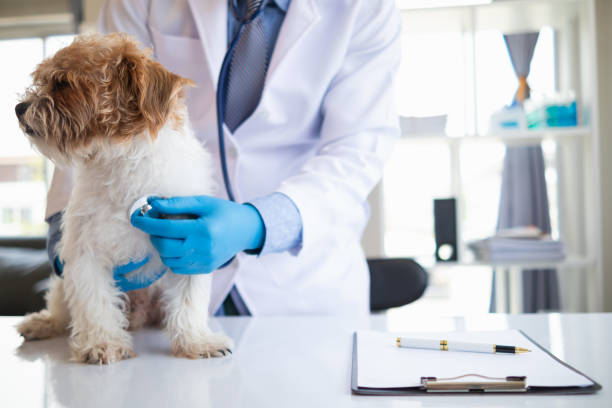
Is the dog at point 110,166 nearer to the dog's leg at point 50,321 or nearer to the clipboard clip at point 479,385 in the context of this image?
the dog's leg at point 50,321

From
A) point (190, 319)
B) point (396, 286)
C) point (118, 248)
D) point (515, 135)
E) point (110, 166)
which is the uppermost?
point (515, 135)

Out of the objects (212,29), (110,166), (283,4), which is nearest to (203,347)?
(110,166)

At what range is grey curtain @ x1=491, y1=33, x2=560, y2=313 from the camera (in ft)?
10.5

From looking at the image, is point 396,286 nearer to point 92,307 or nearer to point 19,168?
point 92,307

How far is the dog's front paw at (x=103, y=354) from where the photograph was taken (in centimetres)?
83

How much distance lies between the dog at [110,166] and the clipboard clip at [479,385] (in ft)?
1.24

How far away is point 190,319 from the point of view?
896 mm

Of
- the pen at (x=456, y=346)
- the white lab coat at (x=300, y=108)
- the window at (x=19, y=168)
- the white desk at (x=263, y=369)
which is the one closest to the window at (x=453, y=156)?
the white lab coat at (x=300, y=108)

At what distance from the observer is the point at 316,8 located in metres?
1.22

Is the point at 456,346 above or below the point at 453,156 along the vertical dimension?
below

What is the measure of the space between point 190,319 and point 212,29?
70cm

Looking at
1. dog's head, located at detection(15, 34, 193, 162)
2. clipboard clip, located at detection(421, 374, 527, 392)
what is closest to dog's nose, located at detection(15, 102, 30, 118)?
dog's head, located at detection(15, 34, 193, 162)

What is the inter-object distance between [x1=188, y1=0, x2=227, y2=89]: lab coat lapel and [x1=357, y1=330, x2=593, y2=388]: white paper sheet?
730 mm

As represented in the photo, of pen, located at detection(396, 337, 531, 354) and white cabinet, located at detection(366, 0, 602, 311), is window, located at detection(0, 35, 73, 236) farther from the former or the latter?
pen, located at detection(396, 337, 531, 354)
